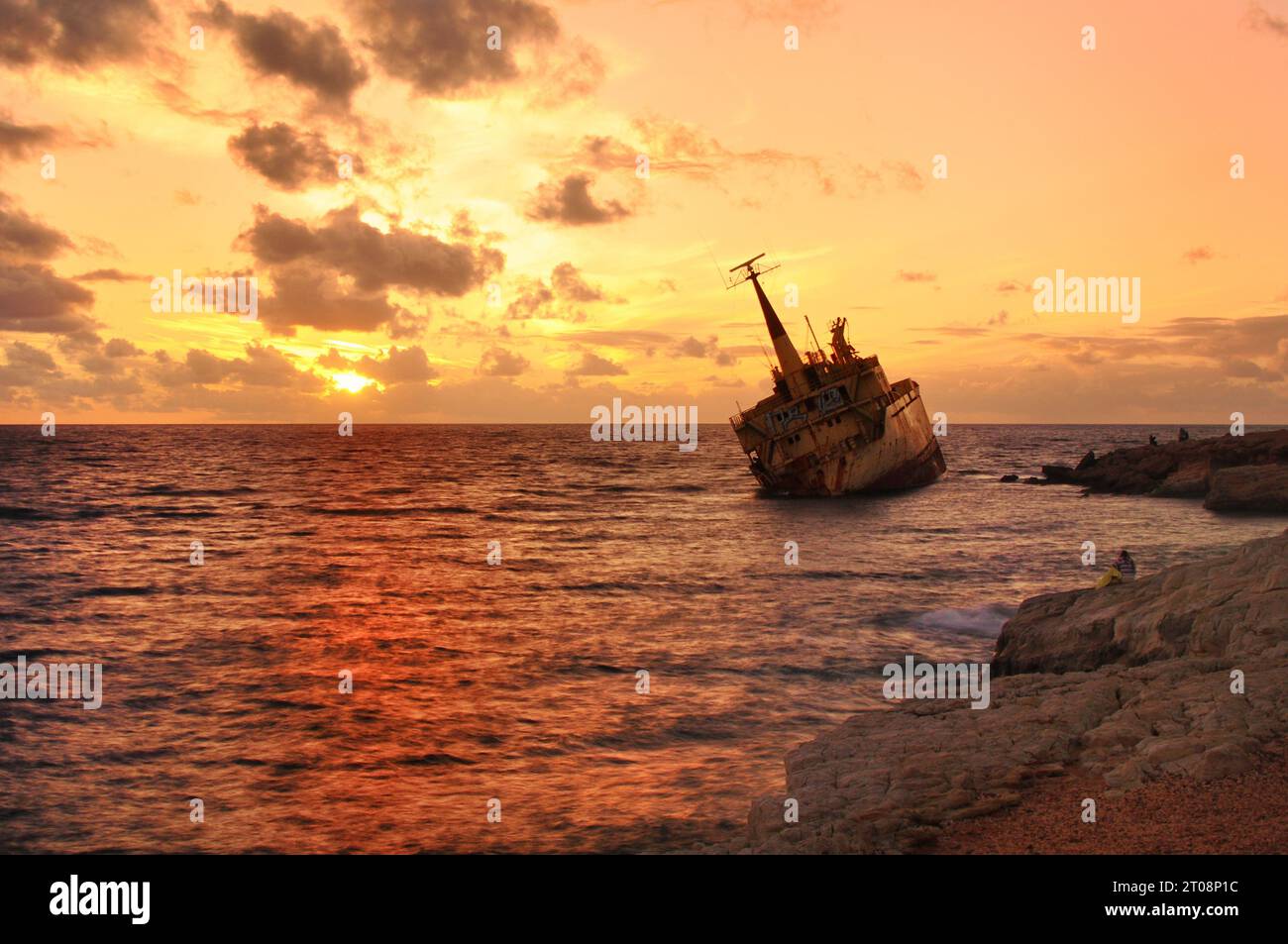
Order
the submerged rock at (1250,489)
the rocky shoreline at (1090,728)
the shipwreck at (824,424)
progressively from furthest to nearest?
1. the shipwreck at (824,424)
2. the submerged rock at (1250,489)
3. the rocky shoreline at (1090,728)

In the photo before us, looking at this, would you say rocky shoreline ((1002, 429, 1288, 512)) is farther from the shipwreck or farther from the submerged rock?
the shipwreck

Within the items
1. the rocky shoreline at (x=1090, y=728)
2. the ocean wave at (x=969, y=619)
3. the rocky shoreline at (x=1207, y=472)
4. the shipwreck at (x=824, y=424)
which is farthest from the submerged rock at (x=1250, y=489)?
the rocky shoreline at (x=1090, y=728)

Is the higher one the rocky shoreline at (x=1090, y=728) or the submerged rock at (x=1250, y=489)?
the submerged rock at (x=1250, y=489)

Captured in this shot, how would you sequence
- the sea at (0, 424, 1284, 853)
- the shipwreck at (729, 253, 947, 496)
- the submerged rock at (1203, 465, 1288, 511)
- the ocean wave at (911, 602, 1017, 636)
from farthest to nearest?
the shipwreck at (729, 253, 947, 496), the submerged rock at (1203, 465, 1288, 511), the ocean wave at (911, 602, 1017, 636), the sea at (0, 424, 1284, 853)

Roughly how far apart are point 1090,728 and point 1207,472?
54.8m

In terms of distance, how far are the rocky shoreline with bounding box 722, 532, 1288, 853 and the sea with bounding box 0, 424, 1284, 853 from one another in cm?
199

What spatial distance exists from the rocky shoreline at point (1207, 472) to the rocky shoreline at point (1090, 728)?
38074 mm

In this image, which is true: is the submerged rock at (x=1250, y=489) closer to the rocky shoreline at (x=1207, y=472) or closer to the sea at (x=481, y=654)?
the rocky shoreline at (x=1207, y=472)

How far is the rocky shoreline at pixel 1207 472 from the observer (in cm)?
4762

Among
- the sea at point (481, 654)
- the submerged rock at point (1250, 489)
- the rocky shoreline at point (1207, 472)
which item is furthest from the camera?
the rocky shoreline at point (1207, 472)

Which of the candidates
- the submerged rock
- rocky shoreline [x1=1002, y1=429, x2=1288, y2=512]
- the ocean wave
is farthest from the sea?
rocky shoreline [x1=1002, y1=429, x2=1288, y2=512]

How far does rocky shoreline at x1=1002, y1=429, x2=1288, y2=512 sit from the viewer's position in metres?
47.6
